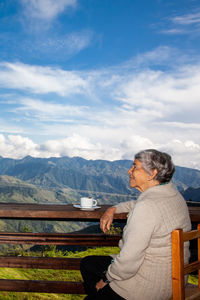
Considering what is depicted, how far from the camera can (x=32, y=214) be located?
2.50m

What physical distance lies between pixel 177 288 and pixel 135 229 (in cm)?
40

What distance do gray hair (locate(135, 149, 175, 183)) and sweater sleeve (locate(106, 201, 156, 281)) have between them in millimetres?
384

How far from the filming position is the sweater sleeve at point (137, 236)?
167 cm

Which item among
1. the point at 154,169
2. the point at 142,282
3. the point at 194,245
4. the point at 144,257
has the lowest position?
the point at 194,245

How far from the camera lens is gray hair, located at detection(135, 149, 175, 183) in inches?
79.6

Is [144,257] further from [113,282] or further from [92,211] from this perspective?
[92,211]

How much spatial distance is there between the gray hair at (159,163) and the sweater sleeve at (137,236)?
15.1 inches

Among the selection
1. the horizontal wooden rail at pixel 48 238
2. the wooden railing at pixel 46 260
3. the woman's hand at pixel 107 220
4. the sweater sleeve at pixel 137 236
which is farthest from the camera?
the horizontal wooden rail at pixel 48 238

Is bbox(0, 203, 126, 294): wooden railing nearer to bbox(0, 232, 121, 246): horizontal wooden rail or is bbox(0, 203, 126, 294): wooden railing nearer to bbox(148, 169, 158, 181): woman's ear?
bbox(0, 232, 121, 246): horizontal wooden rail

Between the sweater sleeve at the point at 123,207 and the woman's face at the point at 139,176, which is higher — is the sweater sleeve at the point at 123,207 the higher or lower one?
the lower one

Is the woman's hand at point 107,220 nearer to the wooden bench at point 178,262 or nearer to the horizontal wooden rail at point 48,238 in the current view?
the wooden bench at point 178,262

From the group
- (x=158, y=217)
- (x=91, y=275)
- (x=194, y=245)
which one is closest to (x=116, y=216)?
(x=91, y=275)

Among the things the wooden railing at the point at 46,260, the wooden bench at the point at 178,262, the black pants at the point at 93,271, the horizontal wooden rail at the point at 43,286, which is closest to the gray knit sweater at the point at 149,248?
the wooden bench at the point at 178,262

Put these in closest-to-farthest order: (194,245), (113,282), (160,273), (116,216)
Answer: (160,273) → (113,282) → (116,216) → (194,245)
